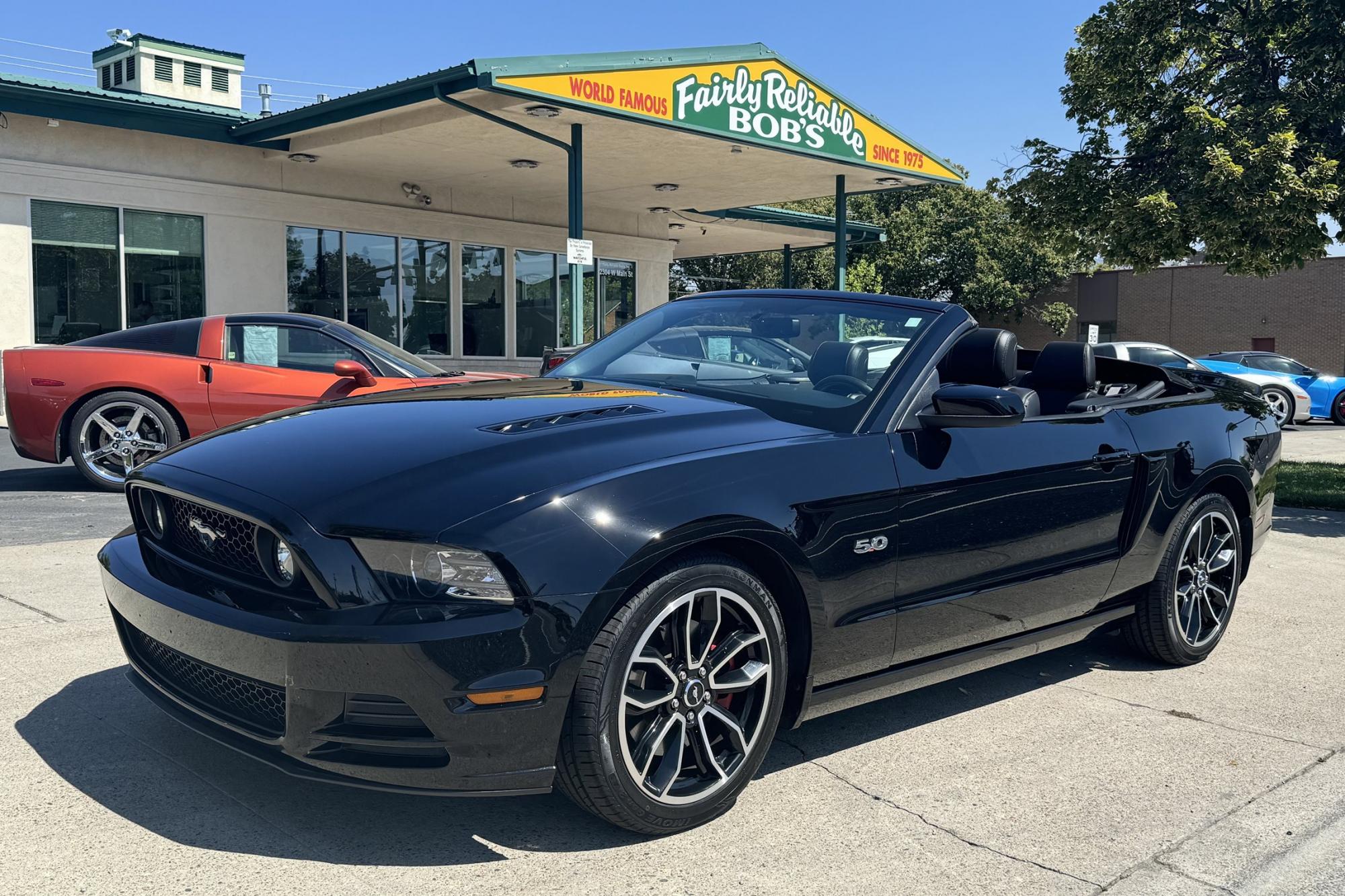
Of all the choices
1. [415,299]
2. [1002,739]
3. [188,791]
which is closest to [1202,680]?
[1002,739]

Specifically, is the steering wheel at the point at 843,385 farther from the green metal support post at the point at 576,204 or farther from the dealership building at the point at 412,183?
the green metal support post at the point at 576,204

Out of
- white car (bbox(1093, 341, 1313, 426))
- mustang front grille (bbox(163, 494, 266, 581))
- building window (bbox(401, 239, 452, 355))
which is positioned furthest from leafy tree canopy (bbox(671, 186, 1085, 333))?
mustang front grille (bbox(163, 494, 266, 581))

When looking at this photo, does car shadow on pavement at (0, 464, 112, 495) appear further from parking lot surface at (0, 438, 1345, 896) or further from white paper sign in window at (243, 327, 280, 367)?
parking lot surface at (0, 438, 1345, 896)

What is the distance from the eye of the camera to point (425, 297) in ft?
67.3

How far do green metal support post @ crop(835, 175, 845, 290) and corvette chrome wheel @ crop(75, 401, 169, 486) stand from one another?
516 inches

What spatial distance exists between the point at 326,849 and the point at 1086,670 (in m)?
3.30

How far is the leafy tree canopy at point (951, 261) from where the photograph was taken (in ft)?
150

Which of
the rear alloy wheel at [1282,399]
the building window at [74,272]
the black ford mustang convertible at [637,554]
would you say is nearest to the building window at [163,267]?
the building window at [74,272]

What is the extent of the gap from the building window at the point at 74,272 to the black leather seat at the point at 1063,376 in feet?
46.3

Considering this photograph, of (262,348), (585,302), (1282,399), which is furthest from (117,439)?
(1282,399)

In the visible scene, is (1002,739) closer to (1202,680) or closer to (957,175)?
(1202,680)

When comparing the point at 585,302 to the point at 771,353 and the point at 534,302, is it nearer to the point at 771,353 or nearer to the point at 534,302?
the point at 534,302

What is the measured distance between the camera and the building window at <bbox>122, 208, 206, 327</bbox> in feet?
53.6

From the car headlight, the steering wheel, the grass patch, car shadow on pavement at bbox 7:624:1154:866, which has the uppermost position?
the steering wheel
